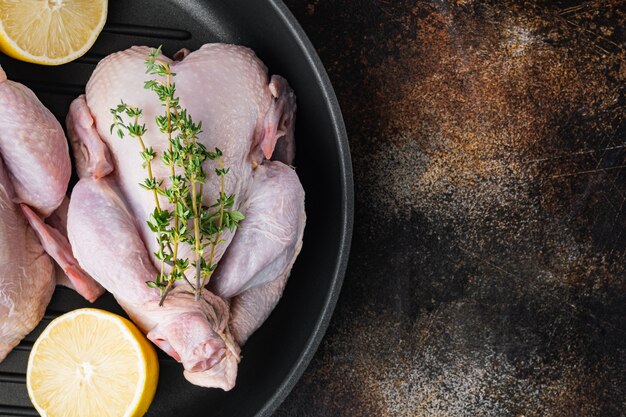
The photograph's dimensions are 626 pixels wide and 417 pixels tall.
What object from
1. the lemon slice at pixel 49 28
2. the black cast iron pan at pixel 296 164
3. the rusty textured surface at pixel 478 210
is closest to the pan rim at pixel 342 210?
the black cast iron pan at pixel 296 164

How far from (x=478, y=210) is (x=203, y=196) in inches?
32.4

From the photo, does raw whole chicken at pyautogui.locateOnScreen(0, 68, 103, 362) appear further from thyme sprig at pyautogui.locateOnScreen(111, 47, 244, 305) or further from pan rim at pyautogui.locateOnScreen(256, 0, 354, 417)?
pan rim at pyautogui.locateOnScreen(256, 0, 354, 417)

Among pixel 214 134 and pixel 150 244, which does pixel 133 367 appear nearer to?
pixel 150 244

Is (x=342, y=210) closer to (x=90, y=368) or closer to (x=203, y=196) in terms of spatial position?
(x=203, y=196)

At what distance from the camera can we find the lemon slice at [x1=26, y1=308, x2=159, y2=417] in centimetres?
158

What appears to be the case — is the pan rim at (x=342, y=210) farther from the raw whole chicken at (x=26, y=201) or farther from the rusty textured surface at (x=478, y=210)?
the raw whole chicken at (x=26, y=201)

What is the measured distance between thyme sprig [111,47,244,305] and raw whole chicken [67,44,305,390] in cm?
3

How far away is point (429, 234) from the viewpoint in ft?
6.25

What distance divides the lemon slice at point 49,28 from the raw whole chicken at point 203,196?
171mm

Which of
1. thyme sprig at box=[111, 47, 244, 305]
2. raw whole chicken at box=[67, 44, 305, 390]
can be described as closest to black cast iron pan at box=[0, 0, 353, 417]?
raw whole chicken at box=[67, 44, 305, 390]

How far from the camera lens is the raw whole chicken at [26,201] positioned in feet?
5.07

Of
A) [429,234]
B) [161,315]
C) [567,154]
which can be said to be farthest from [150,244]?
[567,154]

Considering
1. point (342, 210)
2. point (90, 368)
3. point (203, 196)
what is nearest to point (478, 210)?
point (342, 210)

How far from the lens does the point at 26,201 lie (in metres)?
1.62
